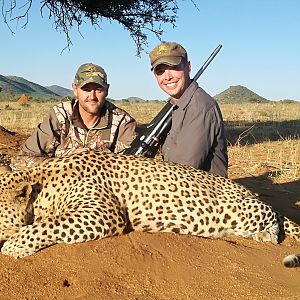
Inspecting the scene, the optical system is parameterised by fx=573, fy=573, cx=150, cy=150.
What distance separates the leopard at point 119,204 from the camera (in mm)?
4102

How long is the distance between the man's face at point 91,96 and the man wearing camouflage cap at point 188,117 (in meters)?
0.61

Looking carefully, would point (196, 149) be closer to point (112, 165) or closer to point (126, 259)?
point (112, 165)

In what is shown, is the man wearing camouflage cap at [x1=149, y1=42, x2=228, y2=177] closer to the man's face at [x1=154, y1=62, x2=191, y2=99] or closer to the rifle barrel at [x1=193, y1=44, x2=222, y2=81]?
the man's face at [x1=154, y1=62, x2=191, y2=99]

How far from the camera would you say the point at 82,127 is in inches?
233

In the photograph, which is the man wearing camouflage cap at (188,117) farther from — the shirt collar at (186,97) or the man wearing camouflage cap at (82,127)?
the man wearing camouflage cap at (82,127)

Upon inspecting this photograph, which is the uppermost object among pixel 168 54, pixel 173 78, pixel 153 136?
pixel 168 54

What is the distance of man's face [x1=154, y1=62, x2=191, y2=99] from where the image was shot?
5.43 meters

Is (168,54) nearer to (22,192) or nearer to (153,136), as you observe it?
(153,136)

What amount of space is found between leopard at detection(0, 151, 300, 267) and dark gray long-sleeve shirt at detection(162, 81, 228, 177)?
10.9 inches

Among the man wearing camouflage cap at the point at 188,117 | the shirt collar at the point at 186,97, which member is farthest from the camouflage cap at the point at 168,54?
the shirt collar at the point at 186,97

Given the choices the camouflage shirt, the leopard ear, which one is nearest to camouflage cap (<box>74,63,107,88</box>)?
the camouflage shirt

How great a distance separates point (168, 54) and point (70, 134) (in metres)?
1.37

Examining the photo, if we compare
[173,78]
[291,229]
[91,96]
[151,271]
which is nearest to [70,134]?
[91,96]

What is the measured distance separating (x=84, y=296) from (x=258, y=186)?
15.5 ft
